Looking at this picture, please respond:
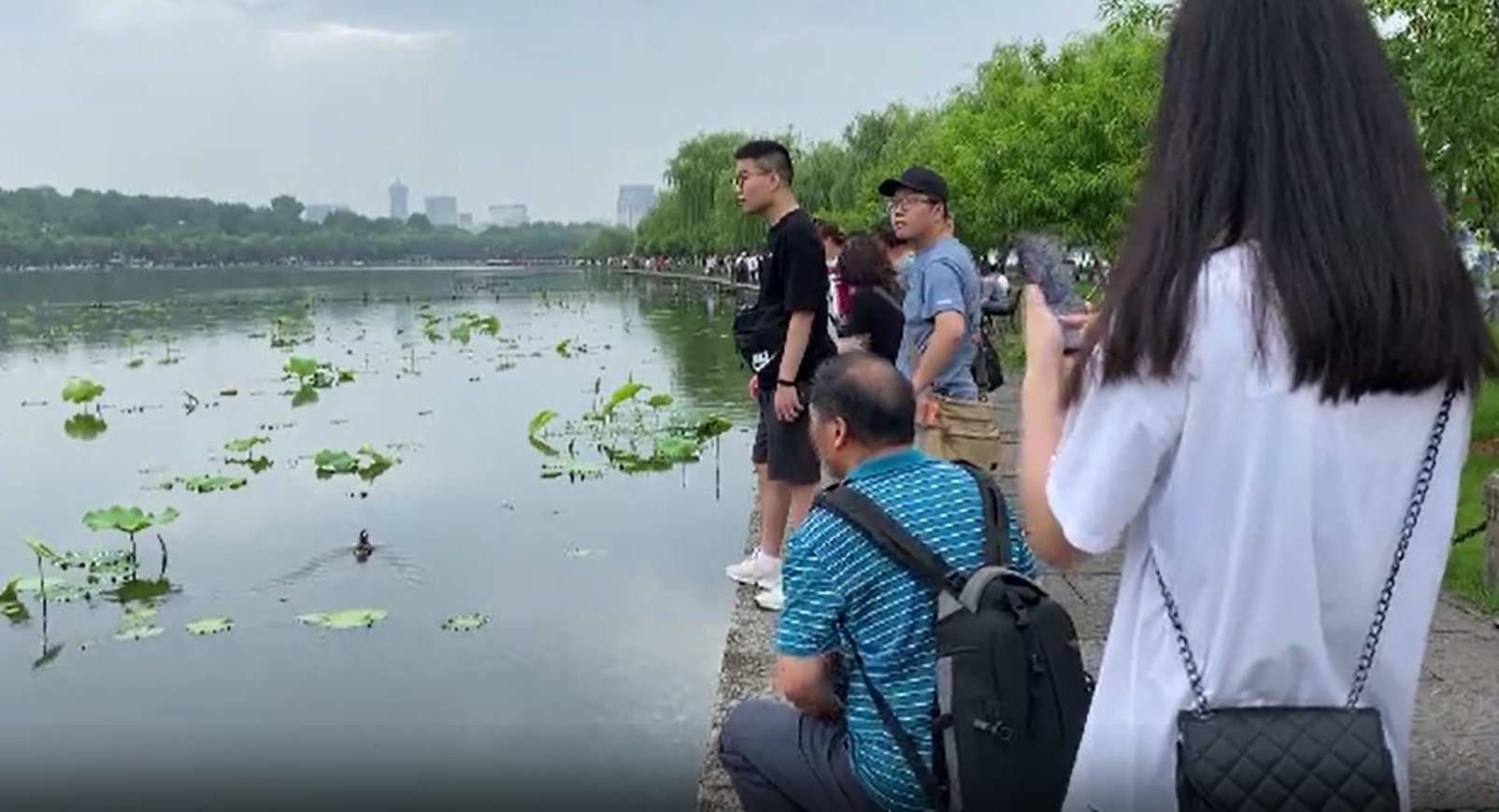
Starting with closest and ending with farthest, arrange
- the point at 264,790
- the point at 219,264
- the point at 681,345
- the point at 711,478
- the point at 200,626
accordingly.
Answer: the point at 264,790, the point at 200,626, the point at 711,478, the point at 681,345, the point at 219,264

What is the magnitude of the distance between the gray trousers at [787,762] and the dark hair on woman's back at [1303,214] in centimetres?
116

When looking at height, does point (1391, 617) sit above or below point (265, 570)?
above

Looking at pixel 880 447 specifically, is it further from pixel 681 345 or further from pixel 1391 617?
pixel 681 345

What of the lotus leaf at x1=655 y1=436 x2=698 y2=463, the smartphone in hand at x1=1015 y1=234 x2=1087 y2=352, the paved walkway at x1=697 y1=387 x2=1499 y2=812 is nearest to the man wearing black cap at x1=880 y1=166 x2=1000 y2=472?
the paved walkway at x1=697 y1=387 x2=1499 y2=812

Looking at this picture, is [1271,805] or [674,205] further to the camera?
[674,205]

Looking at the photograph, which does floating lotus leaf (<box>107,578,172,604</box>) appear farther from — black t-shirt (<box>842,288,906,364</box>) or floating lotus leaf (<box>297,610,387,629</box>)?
black t-shirt (<box>842,288,906,364</box>)

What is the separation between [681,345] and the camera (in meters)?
24.0

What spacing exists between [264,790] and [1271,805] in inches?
87.5

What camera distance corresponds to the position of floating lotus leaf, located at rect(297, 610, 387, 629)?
22.2 feet

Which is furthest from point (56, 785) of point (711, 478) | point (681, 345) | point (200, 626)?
point (681, 345)

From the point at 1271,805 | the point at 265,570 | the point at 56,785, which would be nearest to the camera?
the point at 1271,805

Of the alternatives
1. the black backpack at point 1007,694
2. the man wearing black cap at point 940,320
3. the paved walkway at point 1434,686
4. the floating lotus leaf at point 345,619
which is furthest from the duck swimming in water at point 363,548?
the black backpack at point 1007,694

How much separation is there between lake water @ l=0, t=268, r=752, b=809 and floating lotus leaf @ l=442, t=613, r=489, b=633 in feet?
0.17

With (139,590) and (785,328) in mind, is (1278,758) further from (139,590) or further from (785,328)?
(139,590)
